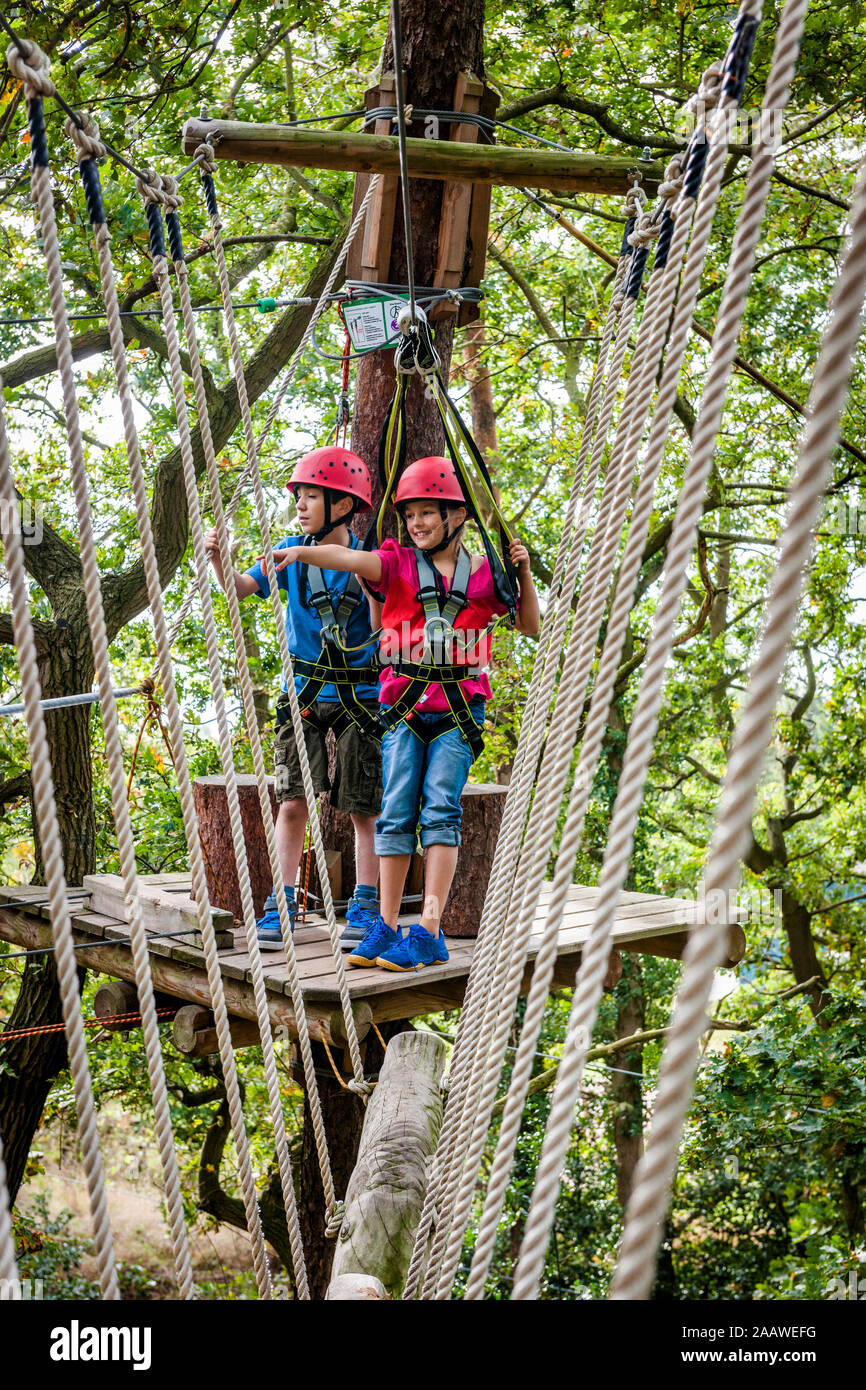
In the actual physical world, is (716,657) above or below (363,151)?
below

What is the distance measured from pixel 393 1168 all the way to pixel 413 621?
1.24 meters

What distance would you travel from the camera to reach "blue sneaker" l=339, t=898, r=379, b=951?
2.86 metres

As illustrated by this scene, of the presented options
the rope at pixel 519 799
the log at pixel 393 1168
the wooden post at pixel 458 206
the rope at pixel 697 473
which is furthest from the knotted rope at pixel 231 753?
the wooden post at pixel 458 206

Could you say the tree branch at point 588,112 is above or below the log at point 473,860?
above

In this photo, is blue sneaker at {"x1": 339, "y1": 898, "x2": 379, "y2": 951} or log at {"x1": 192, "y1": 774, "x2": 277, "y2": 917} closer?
blue sneaker at {"x1": 339, "y1": 898, "x2": 379, "y2": 951}

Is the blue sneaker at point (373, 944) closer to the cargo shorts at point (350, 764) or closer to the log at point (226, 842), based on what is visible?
the cargo shorts at point (350, 764)

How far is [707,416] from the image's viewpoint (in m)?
0.80

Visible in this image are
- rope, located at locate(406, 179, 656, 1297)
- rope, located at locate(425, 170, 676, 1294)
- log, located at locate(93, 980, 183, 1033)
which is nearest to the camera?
rope, located at locate(425, 170, 676, 1294)

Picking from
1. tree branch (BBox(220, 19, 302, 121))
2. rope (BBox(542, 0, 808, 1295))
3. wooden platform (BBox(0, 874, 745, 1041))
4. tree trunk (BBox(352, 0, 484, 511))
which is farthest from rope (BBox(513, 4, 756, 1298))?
tree branch (BBox(220, 19, 302, 121))

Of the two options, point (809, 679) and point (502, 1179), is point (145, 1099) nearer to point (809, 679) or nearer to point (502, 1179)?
point (809, 679)

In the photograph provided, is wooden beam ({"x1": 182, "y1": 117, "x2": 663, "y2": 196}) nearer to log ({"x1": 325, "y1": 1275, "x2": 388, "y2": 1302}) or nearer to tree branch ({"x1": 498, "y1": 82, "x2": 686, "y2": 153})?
tree branch ({"x1": 498, "y1": 82, "x2": 686, "y2": 153})

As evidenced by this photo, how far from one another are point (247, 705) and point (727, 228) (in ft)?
15.4

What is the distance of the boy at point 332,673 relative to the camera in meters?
2.88
